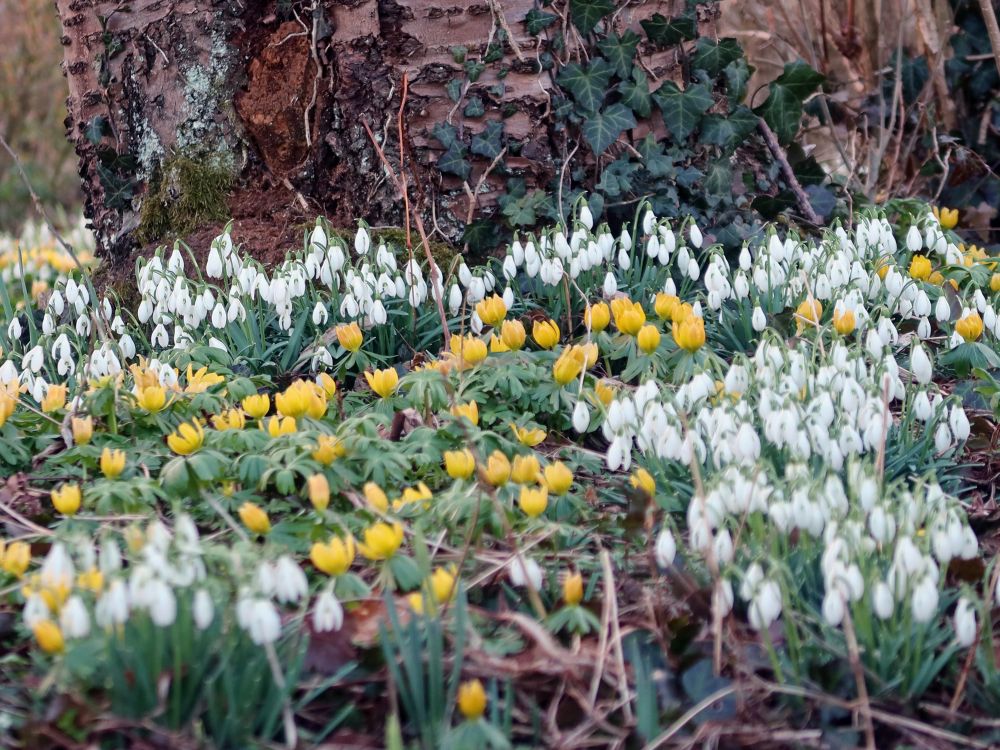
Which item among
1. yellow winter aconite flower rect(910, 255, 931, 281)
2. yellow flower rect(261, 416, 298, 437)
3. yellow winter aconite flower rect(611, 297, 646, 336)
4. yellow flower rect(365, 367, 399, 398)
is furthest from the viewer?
yellow winter aconite flower rect(910, 255, 931, 281)

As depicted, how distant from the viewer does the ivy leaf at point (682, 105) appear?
14.0 ft

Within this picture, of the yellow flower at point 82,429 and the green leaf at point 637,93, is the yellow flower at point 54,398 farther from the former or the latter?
the green leaf at point 637,93

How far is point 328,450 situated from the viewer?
253 cm

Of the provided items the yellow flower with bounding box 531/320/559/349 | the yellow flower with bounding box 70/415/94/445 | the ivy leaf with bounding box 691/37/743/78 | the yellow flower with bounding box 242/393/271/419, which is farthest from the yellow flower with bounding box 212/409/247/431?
the ivy leaf with bounding box 691/37/743/78

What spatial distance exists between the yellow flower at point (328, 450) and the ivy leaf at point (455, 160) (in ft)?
5.93

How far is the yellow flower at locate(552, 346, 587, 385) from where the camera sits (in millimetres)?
2922

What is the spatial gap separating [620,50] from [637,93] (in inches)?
6.8

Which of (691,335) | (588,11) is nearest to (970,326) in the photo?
(691,335)

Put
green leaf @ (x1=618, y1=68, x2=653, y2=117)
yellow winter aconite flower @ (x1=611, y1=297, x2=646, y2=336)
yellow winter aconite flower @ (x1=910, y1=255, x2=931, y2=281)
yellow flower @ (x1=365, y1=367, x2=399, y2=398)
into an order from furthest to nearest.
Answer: green leaf @ (x1=618, y1=68, x2=653, y2=117), yellow winter aconite flower @ (x1=910, y1=255, x2=931, y2=281), yellow winter aconite flower @ (x1=611, y1=297, x2=646, y2=336), yellow flower @ (x1=365, y1=367, x2=399, y2=398)

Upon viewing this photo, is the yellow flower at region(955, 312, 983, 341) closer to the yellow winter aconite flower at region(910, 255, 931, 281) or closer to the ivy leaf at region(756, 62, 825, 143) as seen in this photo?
the yellow winter aconite flower at region(910, 255, 931, 281)

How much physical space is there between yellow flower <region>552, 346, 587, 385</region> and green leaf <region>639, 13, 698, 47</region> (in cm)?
183

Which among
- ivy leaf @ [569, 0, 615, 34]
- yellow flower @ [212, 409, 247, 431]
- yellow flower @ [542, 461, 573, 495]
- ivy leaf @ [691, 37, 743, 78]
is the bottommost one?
yellow flower @ [542, 461, 573, 495]

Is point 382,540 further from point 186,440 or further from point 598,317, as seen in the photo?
point 598,317

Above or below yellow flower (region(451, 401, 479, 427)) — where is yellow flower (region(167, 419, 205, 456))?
above
